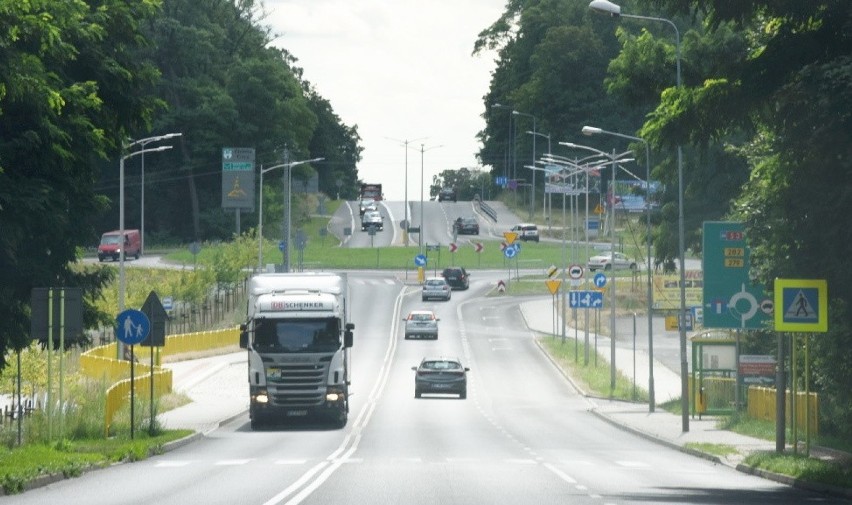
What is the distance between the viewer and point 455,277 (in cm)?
10431

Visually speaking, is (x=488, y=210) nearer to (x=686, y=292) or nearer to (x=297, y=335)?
(x=686, y=292)

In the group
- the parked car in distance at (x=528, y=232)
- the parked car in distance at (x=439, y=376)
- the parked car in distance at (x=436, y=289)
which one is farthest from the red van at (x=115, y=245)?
the parked car in distance at (x=439, y=376)

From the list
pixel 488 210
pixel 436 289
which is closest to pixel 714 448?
pixel 436 289

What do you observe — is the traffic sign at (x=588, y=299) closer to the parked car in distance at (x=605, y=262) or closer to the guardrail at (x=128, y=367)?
the guardrail at (x=128, y=367)

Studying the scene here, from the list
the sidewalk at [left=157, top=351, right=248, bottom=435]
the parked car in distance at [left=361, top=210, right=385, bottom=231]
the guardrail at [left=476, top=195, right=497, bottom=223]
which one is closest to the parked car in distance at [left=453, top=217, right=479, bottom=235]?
the parked car in distance at [left=361, top=210, right=385, bottom=231]

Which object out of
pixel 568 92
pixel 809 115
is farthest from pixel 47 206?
pixel 568 92

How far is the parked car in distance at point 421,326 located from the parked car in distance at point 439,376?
76.1 ft

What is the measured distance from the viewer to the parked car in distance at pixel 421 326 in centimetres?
8062

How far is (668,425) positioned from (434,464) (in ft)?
55.1

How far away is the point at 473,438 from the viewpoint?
37.7 metres

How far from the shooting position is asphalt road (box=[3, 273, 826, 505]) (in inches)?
805

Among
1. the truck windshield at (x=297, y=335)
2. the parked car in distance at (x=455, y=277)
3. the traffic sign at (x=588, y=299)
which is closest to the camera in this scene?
the truck windshield at (x=297, y=335)

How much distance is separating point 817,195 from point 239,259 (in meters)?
70.3

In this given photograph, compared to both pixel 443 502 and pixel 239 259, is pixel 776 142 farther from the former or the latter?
pixel 239 259
